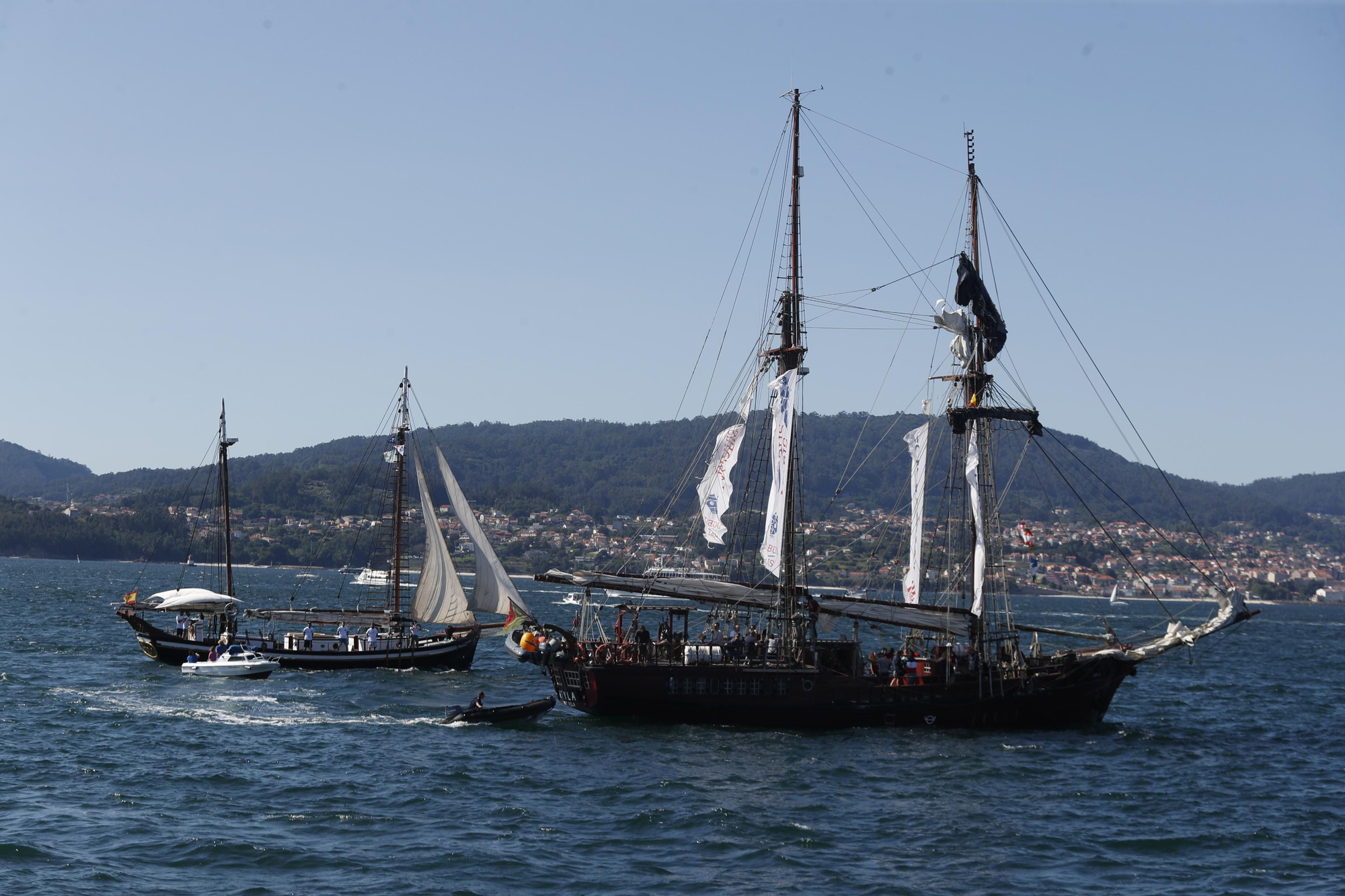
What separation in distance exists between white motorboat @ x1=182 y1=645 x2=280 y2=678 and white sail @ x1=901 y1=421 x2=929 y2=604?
29.4m

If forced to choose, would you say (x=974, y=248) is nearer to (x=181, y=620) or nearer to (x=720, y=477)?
(x=720, y=477)

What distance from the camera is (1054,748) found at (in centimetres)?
4238

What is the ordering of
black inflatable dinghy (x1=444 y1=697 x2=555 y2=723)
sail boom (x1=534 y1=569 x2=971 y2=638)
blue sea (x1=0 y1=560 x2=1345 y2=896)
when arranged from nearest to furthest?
1. blue sea (x1=0 y1=560 x2=1345 y2=896)
2. black inflatable dinghy (x1=444 y1=697 x2=555 y2=723)
3. sail boom (x1=534 y1=569 x2=971 y2=638)

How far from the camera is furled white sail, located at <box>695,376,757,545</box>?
152 feet

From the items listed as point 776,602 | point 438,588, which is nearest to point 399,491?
point 438,588

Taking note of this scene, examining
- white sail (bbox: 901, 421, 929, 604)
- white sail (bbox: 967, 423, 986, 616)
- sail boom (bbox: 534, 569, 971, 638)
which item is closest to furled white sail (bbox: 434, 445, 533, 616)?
sail boom (bbox: 534, 569, 971, 638)

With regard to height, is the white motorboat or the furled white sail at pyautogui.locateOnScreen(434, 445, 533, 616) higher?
the furled white sail at pyautogui.locateOnScreen(434, 445, 533, 616)

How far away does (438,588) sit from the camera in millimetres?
64188

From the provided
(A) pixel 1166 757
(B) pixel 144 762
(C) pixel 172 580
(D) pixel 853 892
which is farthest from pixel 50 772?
(C) pixel 172 580

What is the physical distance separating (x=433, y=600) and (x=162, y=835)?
36.3 m

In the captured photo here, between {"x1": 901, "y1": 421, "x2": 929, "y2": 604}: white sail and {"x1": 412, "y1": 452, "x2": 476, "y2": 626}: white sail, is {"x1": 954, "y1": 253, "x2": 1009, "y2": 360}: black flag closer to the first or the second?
{"x1": 901, "y1": 421, "x2": 929, "y2": 604}: white sail

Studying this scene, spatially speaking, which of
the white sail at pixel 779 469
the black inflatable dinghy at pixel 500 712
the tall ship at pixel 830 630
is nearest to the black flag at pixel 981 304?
the tall ship at pixel 830 630

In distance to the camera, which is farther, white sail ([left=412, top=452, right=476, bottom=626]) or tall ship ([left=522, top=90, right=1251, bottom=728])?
white sail ([left=412, top=452, right=476, bottom=626])

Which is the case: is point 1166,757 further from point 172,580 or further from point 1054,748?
point 172,580
